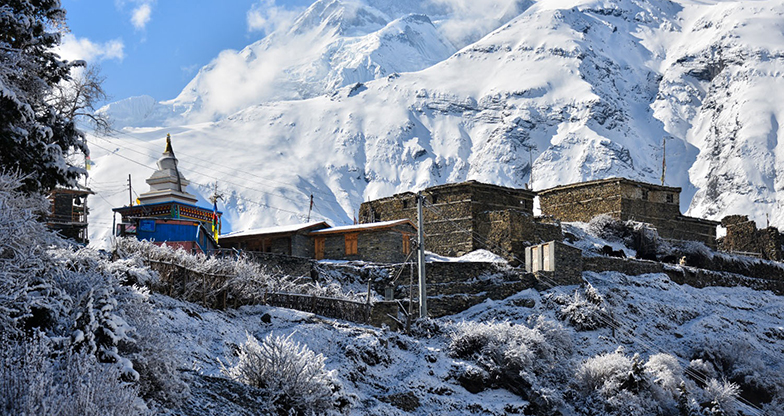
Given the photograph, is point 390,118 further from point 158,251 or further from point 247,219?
point 158,251

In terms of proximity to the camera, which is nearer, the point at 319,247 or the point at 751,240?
the point at 319,247

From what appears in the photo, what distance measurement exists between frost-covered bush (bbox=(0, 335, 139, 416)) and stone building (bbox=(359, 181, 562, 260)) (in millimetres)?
31863

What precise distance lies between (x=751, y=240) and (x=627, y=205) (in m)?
16.5

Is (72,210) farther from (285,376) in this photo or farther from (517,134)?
(517,134)

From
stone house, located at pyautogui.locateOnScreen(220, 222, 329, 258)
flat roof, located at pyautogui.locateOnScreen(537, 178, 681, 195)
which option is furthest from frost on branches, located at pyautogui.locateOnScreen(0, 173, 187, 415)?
flat roof, located at pyautogui.locateOnScreen(537, 178, 681, 195)

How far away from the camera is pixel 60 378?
33.5 ft

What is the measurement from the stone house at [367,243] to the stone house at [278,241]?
3.00 feet

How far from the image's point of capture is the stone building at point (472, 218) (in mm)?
41594

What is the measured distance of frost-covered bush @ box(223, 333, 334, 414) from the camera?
14.2 m

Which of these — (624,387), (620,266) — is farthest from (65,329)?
(620,266)

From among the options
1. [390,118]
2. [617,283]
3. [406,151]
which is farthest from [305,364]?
[390,118]

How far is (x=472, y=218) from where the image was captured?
147ft

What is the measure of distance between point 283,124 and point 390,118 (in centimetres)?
2500

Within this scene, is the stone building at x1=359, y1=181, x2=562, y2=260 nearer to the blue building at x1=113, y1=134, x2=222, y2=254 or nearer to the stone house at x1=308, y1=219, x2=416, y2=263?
the stone house at x1=308, y1=219, x2=416, y2=263
